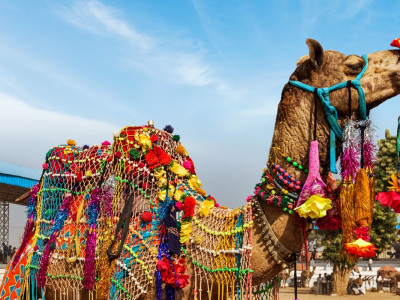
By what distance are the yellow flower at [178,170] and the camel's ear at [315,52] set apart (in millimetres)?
1417

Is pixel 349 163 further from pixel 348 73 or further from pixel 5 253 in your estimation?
pixel 5 253

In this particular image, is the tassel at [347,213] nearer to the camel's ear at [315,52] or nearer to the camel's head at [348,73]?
the camel's head at [348,73]

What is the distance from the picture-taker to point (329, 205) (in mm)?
2963

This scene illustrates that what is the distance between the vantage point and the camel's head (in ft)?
10.1

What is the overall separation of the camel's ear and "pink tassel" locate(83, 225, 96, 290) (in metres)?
2.28

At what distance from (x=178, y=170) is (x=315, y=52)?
1.48 m

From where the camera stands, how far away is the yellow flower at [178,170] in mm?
3891

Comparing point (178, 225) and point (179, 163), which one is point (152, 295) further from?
point (179, 163)

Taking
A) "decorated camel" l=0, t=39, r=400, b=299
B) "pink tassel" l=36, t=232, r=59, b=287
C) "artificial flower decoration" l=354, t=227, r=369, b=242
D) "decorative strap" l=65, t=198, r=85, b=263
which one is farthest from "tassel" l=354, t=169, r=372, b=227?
"pink tassel" l=36, t=232, r=59, b=287

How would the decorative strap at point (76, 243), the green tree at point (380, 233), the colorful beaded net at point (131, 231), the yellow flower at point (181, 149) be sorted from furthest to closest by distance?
the green tree at point (380, 233) → the yellow flower at point (181, 149) → the decorative strap at point (76, 243) → the colorful beaded net at point (131, 231)

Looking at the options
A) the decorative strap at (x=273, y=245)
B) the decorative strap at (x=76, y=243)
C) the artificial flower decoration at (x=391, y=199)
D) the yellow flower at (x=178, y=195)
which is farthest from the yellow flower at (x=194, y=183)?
the artificial flower decoration at (x=391, y=199)

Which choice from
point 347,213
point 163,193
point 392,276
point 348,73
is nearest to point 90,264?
point 163,193

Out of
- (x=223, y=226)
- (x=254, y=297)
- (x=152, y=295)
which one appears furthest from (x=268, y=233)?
(x=152, y=295)

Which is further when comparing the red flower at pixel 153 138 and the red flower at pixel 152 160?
the red flower at pixel 153 138
